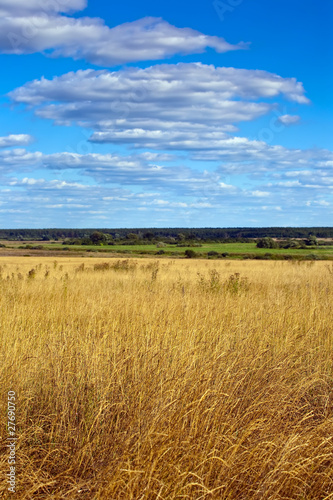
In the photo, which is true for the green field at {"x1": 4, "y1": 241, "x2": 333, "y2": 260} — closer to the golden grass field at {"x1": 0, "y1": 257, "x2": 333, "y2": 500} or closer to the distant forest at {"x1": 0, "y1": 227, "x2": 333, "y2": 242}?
the distant forest at {"x1": 0, "y1": 227, "x2": 333, "y2": 242}

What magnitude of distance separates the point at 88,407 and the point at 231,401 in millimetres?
1249

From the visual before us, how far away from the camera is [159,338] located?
5.58 metres

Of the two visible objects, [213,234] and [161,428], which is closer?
[161,428]

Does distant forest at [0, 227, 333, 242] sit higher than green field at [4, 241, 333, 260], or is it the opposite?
distant forest at [0, 227, 333, 242]

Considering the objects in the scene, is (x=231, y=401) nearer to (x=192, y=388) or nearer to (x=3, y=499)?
(x=192, y=388)

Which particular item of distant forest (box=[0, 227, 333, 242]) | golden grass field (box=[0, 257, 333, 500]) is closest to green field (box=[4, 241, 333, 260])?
distant forest (box=[0, 227, 333, 242])

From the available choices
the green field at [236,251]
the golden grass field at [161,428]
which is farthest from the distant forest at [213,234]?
the golden grass field at [161,428]

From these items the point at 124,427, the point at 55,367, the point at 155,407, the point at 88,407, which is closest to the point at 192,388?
the point at 155,407

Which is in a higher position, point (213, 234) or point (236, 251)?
point (213, 234)

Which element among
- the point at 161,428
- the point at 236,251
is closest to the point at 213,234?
the point at 236,251

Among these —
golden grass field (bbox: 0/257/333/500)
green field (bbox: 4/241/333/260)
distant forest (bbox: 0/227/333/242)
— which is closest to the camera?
golden grass field (bbox: 0/257/333/500)

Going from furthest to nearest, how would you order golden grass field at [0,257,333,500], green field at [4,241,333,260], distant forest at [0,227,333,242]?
distant forest at [0,227,333,242]
green field at [4,241,333,260]
golden grass field at [0,257,333,500]

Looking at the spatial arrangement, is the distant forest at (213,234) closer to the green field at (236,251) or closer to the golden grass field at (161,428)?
the green field at (236,251)

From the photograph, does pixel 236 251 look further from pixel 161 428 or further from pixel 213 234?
pixel 213 234
